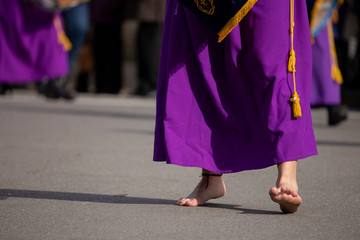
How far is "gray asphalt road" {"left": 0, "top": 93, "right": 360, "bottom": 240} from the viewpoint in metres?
3.29

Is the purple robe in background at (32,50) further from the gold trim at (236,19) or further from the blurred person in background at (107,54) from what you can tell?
the gold trim at (236,19)

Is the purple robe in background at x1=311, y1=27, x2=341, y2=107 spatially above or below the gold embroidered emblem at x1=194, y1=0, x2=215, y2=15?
below

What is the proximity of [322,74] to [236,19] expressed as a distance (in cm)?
361

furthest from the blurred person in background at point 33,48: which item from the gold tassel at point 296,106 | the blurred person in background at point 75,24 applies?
the gold tassel at point 296,106

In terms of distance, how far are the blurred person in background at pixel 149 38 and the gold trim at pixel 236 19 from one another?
22.6ft

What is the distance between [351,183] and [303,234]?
4.55ft

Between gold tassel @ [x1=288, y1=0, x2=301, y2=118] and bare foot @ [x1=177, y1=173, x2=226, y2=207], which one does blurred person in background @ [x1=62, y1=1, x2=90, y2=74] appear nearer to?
bare foot @ [x1=177, y1=173, x2=226, y2=207]

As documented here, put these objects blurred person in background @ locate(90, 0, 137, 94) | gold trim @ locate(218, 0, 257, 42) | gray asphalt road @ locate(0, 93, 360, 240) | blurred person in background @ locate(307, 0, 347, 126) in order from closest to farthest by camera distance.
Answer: gray asphalt road @ locate(0, 93, 360, 240) < gold trim @ locate(218, 0, 257, 42) < blurred person in background @ locate(307, 0, 347, 126) < blurred person in background @ locate(90, 0, 137, 94)

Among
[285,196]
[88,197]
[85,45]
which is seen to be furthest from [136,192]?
[85,45]

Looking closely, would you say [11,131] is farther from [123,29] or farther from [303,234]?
[123,29]

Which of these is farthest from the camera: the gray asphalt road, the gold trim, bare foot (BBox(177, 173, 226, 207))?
bare foot (BBox(177, 173, 226, 207))

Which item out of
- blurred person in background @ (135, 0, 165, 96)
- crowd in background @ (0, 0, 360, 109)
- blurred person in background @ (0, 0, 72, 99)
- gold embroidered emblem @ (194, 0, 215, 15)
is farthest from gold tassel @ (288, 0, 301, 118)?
blurred person in background @ (135, 0, 165, 96)

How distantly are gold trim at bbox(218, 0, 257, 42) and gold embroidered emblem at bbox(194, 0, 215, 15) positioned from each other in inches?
3.4

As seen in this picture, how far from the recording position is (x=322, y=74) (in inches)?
282
